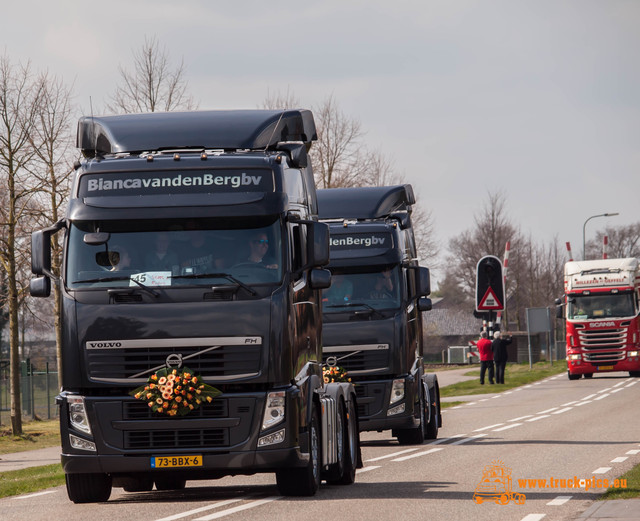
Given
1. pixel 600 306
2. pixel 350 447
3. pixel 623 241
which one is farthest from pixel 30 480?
pixel 623 241

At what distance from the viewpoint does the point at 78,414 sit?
1145 cm

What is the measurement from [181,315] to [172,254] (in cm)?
58

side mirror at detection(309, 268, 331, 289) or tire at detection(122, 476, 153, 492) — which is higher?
side mirror at detection(309, 268, 331, 289)

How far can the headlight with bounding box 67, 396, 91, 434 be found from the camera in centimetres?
1141

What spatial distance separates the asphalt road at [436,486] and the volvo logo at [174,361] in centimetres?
129

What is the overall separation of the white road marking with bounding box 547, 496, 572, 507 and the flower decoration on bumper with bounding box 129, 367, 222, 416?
312 centimetres

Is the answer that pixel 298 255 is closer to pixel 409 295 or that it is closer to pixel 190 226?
pixel 190 226

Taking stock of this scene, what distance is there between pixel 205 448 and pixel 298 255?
6.53 ft

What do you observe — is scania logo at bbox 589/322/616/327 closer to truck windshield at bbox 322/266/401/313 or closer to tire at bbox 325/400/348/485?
truck windshield at bbox 322/266/401/313

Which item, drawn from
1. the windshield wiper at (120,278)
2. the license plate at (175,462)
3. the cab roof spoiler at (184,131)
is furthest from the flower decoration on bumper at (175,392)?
the cab roof spoiler at (184,131)

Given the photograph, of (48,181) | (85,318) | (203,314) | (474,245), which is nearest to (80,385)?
(85,318)

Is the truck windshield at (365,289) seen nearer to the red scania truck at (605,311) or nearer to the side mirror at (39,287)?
the side mirror at (39,287)

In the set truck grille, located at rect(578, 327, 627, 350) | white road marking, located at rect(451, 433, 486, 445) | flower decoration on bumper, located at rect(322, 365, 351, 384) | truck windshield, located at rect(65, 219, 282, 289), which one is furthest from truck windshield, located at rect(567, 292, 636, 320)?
truck windshield, located at rect(65, 219, 282, 289)

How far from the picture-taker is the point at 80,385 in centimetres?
1141
